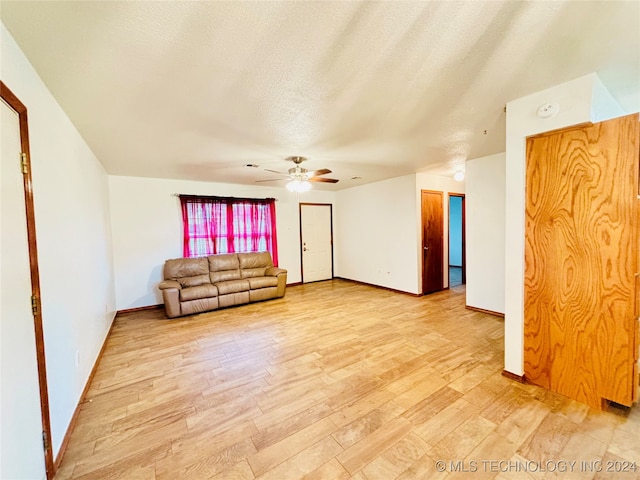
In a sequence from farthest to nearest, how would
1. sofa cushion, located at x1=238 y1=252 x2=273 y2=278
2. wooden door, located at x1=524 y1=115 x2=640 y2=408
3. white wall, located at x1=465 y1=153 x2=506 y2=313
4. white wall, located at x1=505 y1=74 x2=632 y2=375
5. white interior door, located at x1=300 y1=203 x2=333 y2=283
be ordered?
white interior door, located at x1=300 y1=203 x2=333 y2=283, sofa cushion, located at x1=238 y1=252 x2=273 y2=278, white wall, located at x1=465 y1=153 x2=506 y2=313, white wall, located at x1=505 y1=74 x2=632 y2=375, wooden door, located at x1=524 y1=115 x2=640 y2=408

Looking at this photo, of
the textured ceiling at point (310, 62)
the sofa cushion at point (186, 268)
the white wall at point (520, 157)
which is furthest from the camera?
the sofa cushion at point (186, 268)

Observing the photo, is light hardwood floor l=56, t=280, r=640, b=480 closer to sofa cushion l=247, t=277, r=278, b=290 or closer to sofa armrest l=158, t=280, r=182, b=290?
sofa armrest l=158, t=280, r=182, b=290

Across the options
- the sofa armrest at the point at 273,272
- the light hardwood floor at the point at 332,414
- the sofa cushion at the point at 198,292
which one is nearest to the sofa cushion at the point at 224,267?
the sofa cushion at the point at 198,292

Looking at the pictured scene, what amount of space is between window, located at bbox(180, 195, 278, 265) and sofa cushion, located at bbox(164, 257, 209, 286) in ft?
0.83

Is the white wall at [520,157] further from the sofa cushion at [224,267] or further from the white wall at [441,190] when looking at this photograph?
the sofa cushion at [224,267]

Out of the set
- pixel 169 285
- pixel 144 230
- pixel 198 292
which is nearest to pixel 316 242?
pixel 198 292

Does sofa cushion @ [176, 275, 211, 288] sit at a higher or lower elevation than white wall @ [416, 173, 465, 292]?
lower

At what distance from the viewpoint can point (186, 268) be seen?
15.9ft

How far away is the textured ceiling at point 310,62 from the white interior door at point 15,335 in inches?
23.8

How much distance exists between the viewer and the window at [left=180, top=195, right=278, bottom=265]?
16.7ft

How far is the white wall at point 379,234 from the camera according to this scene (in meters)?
5.15

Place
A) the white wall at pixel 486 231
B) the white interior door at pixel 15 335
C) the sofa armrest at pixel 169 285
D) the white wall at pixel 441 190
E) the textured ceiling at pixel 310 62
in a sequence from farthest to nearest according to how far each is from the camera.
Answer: the white wall at pixel 441 190
the sofa armrest at pixel 169 285
the white wall at pixel 486 231
the textured ceiling at pixel 310 62
the white interior door at pixel 15 335

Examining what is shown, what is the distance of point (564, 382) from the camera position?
2107 millimetres

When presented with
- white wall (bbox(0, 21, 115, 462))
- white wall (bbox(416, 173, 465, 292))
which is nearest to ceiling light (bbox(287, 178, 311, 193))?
white wall (bbox(0, 21, 115, 462))
